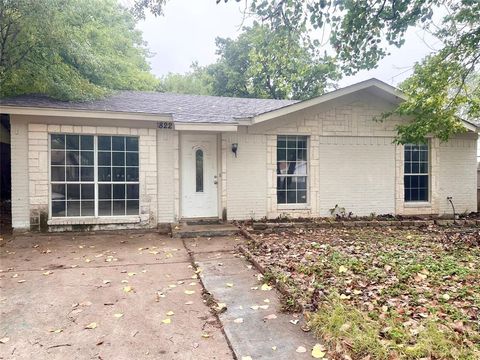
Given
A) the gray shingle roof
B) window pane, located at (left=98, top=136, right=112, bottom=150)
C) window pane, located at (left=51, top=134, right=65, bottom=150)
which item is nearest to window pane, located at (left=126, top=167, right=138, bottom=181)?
window pane, located at (left=98, top=136, right=112, bottom=150)

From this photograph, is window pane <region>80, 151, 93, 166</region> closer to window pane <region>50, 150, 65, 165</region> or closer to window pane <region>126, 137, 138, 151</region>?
window pane <region>50, 150, 65, 165</region>

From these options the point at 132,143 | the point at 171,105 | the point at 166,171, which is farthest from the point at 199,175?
the point at 171,105

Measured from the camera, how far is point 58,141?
26.0 ft

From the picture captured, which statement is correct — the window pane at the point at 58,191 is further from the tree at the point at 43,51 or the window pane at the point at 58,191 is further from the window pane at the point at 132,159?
the tree at the point at 43,51

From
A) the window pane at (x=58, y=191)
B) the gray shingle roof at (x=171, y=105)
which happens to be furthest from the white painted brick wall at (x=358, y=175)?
the window pane at (x=58, y=191)

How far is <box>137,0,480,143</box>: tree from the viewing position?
5.94m

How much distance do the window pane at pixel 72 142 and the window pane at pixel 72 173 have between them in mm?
484

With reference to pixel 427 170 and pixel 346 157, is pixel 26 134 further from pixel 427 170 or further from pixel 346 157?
pixel 427 170

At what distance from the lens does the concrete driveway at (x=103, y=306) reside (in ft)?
9.90

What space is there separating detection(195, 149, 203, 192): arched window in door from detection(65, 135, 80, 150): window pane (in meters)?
2.90

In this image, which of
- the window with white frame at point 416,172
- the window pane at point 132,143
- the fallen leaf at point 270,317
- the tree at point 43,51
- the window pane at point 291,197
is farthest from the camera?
the window with white frame at point 416,172

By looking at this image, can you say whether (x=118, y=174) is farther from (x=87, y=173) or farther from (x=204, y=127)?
(x=204, y=127)

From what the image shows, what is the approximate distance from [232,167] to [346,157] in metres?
3.37

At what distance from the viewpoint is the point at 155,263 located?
18.6 ft
